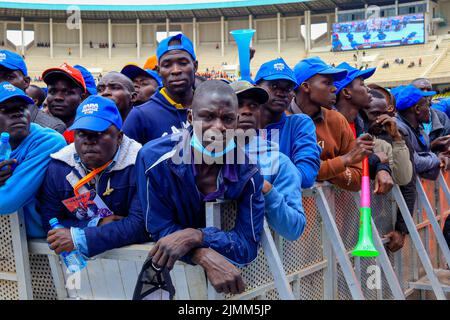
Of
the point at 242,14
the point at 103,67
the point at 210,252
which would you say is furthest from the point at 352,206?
the point at 242,14

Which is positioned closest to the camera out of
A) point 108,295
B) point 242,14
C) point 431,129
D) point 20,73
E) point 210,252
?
point 210,252

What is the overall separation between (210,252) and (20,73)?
8.72 ft

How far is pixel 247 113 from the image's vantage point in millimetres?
2836

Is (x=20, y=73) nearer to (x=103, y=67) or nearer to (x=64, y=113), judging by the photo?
(x=64, y=113)

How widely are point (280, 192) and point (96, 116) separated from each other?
0.94 metres

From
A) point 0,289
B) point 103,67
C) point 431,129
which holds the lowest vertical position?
point 0,289

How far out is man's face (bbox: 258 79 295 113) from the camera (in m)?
3.31

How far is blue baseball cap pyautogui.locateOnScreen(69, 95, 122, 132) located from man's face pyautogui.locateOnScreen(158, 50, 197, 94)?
89 centimetres

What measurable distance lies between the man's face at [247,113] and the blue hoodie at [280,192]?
174 mm

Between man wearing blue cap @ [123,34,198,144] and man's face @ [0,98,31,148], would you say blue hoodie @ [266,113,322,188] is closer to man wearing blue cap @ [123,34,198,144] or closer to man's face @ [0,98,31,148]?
man wearing blue cap @ [123,34,198,144]

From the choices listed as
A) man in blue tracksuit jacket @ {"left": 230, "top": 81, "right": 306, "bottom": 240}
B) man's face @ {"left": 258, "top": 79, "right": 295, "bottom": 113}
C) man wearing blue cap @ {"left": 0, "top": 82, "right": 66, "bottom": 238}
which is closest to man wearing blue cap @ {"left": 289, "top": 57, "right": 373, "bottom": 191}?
man's face @ {"left": 258, "top": 79, "right": 295, "bottom": 113}

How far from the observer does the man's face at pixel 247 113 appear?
9.26 feet

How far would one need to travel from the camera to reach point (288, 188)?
8.27 ft

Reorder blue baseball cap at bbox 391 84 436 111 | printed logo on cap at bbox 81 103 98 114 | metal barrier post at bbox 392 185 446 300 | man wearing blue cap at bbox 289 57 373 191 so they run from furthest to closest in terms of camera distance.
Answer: blue baseball cap at bbox 391 84 436 111, metal barrier post at bbox 392 185 446 300, man wearing blue cap at bbox 289 57 373 191, printed logo on cap at bbox 81 103 98 114
